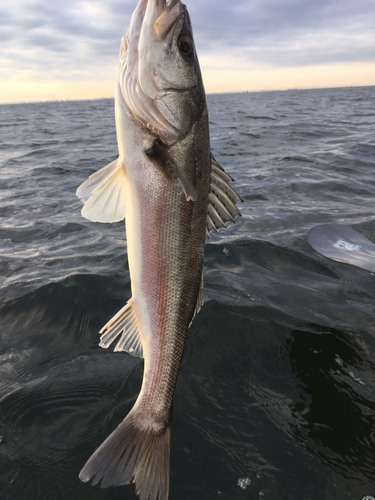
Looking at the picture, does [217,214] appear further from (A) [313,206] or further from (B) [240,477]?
(A) [313,206]

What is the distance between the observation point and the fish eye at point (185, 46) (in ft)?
7.35

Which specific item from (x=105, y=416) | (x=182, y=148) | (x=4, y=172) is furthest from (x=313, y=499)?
(x=4, y=172)

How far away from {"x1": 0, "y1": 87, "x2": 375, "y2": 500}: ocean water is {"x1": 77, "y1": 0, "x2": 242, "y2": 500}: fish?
2.32 feet

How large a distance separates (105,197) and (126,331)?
0.98 m

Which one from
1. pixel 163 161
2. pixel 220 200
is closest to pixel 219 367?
pixel 220 200

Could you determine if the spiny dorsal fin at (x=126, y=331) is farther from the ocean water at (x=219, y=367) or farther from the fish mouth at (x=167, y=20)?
the fish mouth at (x=167, y=20)

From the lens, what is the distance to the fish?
85.6 inches

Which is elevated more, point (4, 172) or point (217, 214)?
point (217, 214)

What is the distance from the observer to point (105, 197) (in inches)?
94.5

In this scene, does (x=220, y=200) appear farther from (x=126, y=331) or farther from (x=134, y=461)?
(x=134, y=461)

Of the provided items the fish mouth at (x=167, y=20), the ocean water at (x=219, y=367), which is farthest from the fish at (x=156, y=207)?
the ocean water at (x=219, y=367)

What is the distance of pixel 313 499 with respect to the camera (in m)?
2.53

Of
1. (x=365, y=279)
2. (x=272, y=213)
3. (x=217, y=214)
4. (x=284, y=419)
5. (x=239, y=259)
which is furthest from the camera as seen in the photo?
(x=272, y=213)

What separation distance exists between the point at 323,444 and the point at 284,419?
0.37m
